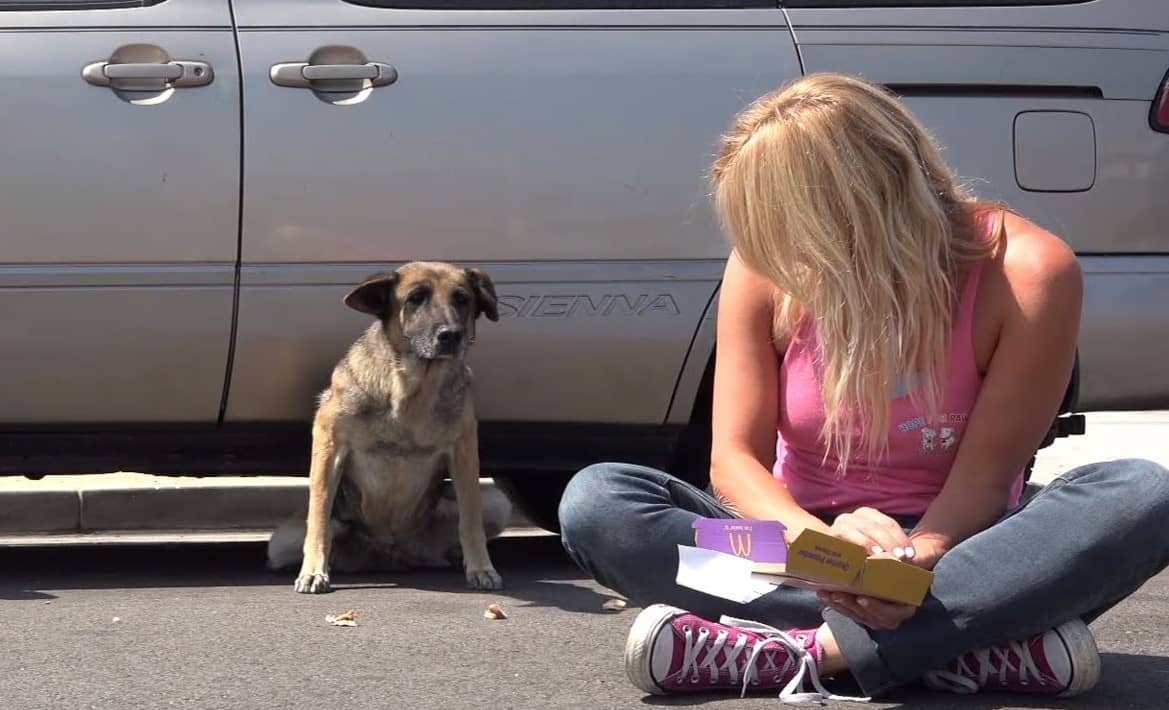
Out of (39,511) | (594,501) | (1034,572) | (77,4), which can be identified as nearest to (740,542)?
(594,501)

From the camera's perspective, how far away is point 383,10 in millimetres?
4629

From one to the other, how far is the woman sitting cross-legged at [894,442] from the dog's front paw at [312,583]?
170 cm

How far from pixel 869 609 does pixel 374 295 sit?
7.16 feet

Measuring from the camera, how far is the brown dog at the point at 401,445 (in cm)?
464

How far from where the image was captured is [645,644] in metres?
2.94

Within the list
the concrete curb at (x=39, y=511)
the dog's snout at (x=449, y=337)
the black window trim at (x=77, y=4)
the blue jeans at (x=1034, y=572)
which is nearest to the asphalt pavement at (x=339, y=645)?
the blue jeans at (x=1034, y=572)

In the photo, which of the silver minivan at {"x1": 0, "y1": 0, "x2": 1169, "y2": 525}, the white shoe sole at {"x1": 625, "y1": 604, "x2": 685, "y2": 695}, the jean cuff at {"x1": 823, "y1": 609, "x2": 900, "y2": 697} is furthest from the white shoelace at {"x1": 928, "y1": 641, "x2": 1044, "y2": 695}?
the silver minivan at {"x1": 0, "y1": 0, "x2": 1169, "y2": 525}

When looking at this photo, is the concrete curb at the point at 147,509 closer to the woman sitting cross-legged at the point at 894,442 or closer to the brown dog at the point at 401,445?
the brown dog at the point at 401,445

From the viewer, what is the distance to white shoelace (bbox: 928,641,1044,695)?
9.66 feet

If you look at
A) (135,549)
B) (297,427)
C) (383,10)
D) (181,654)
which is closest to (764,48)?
(383,10)

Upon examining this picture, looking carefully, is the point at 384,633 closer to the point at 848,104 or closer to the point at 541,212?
the point at 541,212

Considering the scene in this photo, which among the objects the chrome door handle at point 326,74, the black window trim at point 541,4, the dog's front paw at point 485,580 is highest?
the black window trim at point 541,4

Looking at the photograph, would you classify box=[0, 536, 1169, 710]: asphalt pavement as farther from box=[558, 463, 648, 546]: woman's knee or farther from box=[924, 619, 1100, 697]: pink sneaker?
box=[558, 463, 648, 546]: woman's knee

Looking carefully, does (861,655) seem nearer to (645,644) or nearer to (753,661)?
(753,661)
